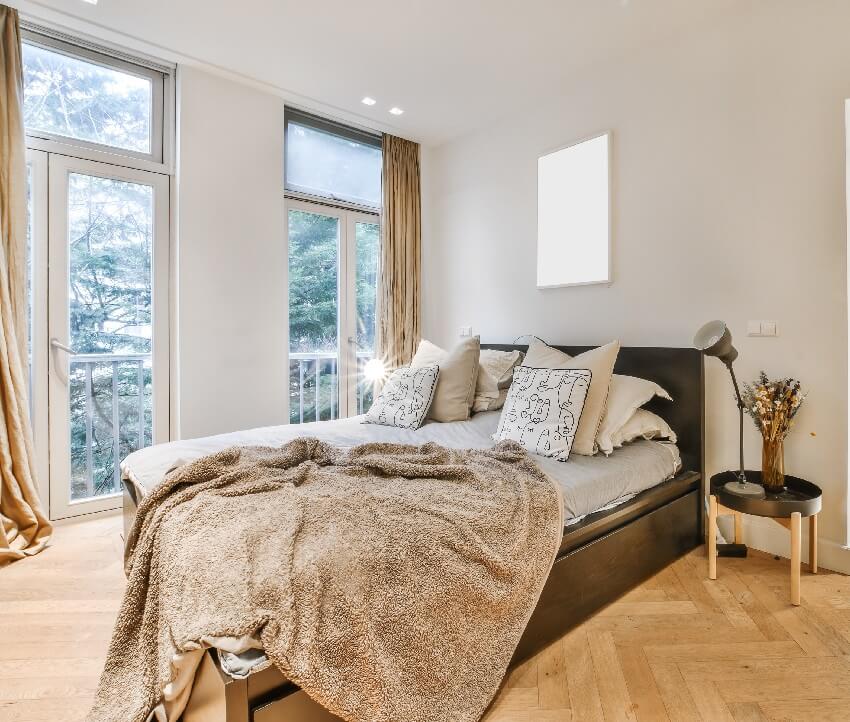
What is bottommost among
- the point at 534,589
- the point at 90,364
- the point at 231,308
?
the point at 534,589

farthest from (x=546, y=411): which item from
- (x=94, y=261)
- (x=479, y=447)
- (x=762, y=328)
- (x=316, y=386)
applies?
(x=94, y=261)

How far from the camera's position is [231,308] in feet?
A: 10.9

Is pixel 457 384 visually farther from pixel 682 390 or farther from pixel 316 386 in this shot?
pixel 316 386

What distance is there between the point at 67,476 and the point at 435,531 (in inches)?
102

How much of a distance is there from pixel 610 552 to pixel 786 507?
0.74 meters

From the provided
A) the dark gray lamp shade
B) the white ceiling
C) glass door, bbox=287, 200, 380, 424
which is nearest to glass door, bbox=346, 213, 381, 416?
glass door, bbox=287, 200, 380, 424

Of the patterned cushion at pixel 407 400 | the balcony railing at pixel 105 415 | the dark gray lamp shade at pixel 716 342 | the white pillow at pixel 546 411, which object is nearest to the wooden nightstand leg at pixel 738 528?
the dark gray lamp shade at pixel 716 342

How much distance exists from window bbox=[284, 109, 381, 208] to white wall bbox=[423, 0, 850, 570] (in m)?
1.28

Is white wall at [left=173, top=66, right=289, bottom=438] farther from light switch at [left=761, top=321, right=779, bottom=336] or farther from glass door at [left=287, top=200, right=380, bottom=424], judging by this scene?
light switch at [left=761, top=321, right=779, bottom=336]

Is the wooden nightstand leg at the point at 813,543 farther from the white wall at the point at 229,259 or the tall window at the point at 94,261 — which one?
the tall window at the point at 94,261

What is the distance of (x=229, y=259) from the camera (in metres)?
3.29

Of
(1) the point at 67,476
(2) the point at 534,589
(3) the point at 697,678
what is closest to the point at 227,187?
(1) the point at 67,476

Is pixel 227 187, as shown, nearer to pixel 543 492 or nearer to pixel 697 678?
pixel 543 492

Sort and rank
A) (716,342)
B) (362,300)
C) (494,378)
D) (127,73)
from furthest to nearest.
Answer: (362,300)
(494,378)
(127,73)
(716,342)
